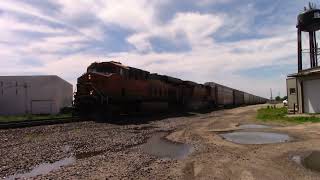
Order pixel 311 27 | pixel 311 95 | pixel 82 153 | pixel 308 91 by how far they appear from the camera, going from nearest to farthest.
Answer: pixel 82 153, pixel 311 95, pixel 308 91, pixel 311 27

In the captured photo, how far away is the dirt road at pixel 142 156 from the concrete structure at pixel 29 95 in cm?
2739

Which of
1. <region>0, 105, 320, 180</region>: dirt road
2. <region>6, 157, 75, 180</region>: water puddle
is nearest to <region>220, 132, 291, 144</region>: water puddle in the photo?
<region>0, 105, 320, 180</region>: dirt road

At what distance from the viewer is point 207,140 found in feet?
50.0

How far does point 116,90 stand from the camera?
25.7m

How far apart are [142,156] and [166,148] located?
7.04 ft

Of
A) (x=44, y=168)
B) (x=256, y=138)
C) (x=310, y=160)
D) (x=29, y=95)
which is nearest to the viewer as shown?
(x=44, y=168)

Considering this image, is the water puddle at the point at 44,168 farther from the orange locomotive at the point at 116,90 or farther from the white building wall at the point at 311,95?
the white building wall at the point at 311,95

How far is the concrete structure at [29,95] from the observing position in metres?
43.8

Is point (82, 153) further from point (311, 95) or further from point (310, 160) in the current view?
point (311, 95)

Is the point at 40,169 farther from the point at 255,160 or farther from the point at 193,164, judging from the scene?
the point at 255,160

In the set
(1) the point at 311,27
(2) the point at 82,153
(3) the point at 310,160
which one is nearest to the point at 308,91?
(1) the point at 311,27

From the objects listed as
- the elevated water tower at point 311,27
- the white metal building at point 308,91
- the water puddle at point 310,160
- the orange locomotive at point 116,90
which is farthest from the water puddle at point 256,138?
the elevated water tower at point 311,27

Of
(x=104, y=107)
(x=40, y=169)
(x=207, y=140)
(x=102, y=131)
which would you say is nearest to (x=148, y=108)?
(x=104, y=107)

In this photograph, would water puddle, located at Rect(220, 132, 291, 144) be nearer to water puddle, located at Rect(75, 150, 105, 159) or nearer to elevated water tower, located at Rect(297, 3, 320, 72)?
water puddle, located at Rect(75, 150, 105, 159)
